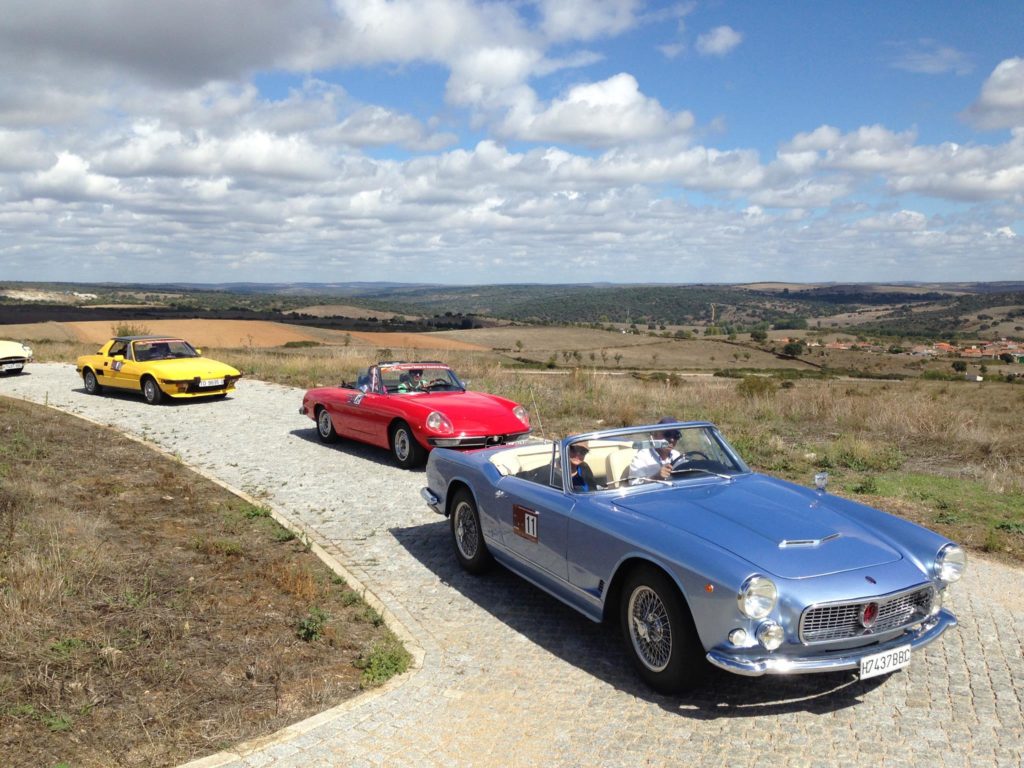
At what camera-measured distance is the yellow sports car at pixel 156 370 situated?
15.9m

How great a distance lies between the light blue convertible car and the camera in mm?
4137

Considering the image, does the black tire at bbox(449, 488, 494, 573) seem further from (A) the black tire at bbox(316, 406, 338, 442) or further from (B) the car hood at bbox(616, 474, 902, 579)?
(A) the black tire at bbox(316, 406, 338, 442)

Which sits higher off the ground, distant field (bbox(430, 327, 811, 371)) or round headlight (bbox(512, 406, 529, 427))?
round headlight (bbox(512, 406, 529, 427))

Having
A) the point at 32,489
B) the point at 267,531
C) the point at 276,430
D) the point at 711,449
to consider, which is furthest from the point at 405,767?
the point at 276,430

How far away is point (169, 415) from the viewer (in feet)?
48.7

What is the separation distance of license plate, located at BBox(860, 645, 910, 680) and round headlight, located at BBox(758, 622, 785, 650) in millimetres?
487

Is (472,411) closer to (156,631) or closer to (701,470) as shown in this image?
(701,470)

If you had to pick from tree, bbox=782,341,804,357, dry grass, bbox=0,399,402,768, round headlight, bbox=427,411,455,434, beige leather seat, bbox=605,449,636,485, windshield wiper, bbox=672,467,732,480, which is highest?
beige leather seat, bbox=605,449,636,485

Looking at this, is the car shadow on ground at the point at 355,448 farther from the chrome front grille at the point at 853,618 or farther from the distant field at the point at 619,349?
the distant field at the point at 619,349

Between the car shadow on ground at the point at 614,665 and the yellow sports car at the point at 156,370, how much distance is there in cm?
1046

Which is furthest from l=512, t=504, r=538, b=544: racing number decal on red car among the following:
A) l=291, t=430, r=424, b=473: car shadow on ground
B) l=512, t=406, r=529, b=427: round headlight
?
l=512, t=406, r=529, b=427: round headlight

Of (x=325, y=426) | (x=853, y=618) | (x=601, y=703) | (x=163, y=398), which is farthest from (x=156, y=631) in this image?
(x=163, y=398)

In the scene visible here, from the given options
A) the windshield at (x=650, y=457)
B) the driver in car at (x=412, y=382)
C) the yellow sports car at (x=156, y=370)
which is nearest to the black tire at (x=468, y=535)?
the windshield at (x=650, y=457)

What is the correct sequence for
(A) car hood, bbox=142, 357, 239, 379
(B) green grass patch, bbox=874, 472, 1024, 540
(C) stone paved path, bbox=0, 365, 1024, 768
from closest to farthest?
(C) stone paved path, bbox=0, 365, 1024, 768
(B) green grass patch, bbox=874, 472, 1024, 540
(A) car hood, bbox=142, 357, 239, 379
